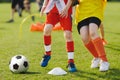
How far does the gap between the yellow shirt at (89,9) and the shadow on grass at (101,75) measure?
97cm

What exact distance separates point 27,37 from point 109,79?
21.4ft

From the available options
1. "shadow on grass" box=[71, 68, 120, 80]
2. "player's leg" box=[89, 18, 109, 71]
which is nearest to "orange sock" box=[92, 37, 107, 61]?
"player's leg" box=[89, 18, 109, 71]

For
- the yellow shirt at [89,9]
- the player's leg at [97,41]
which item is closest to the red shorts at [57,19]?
the yellow shirt at [89,9]

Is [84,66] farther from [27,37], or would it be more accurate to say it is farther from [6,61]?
[27,37]

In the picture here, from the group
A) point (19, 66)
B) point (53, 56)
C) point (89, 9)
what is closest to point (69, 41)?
point (89, 9)

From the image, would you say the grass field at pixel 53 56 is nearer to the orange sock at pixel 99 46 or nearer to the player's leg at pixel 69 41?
the player's leg at pixel 69 41

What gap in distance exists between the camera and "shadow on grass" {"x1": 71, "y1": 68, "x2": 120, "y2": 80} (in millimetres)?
6184

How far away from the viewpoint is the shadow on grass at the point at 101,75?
20.3 feet

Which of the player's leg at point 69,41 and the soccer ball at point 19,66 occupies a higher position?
the player's leg at point 69,41

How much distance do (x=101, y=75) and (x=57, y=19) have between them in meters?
1.40

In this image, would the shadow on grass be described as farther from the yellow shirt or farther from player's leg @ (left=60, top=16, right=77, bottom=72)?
the yellow shirt

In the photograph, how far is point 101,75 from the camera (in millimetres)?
6344

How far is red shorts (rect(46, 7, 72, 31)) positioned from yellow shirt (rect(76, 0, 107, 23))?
0.62 ft

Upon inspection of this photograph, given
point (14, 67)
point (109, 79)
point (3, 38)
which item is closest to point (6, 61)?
point (14, 67)
